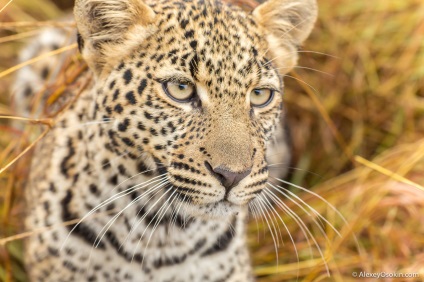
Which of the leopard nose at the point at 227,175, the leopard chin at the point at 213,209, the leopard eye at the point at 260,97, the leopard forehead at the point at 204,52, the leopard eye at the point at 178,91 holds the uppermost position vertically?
the leopard forehead at the point at 204,52

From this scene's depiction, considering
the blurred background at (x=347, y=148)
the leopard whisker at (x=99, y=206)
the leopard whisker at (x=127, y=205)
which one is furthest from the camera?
the blurred background at (x=347, y=148)

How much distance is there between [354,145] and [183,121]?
255cm

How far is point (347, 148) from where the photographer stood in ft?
16.8

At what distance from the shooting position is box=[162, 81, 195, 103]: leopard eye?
3096mm

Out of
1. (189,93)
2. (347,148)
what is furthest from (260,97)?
(347,148)

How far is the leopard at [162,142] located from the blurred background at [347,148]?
2.37ft

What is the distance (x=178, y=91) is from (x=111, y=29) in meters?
0.44

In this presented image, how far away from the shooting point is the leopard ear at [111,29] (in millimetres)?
3174

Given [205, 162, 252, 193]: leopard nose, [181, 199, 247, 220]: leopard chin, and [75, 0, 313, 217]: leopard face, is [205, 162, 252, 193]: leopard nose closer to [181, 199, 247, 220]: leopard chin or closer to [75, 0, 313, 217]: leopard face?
[75, 0, 313, 217]: leopard face

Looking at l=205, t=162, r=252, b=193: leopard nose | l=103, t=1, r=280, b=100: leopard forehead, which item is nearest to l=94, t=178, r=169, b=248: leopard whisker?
l=205, t=162, r=252, b=193: leopard nose

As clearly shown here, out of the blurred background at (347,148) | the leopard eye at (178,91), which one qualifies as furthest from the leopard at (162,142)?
the blurred background at (347,148)

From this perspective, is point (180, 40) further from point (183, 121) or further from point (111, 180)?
point (111, 180)

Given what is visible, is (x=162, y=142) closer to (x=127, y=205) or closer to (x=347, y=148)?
(x=127, y=205)

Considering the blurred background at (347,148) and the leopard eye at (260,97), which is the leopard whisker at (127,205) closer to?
the leopard eye at (260,97)
